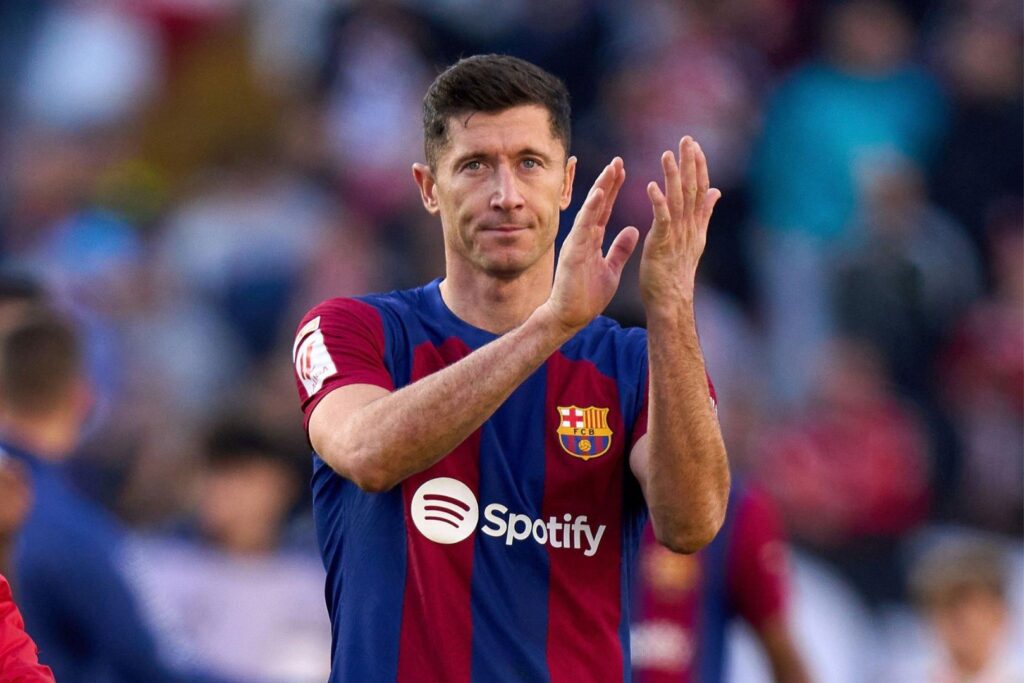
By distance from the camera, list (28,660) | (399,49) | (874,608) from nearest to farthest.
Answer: (28,660) < (874,608) < (399,49)

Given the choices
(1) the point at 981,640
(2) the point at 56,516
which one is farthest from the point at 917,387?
(2) the point at 56,516

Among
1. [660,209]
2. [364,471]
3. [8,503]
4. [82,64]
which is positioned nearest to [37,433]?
[8,503]

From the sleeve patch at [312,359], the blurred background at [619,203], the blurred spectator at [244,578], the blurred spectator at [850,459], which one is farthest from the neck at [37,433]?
the blurred spectator at [850,459]

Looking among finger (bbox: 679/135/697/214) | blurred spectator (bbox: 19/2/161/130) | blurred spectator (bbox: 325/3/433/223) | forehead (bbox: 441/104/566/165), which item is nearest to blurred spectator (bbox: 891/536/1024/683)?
forehead (bbox: 441/104/566/165)

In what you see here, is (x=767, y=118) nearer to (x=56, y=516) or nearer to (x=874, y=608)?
(x=874, y=608)

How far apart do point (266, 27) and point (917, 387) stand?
5258 mm

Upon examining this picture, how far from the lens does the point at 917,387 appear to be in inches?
434

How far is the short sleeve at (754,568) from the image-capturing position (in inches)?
258

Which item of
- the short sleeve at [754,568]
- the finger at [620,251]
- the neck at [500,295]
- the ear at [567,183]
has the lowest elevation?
the short sleeve at [754,568]

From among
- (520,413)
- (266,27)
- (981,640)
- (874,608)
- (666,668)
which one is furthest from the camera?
(266,27)

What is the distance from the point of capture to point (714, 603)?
6594mm

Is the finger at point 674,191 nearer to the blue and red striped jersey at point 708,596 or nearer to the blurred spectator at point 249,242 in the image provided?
the blue and red striped jersey at point 708,596

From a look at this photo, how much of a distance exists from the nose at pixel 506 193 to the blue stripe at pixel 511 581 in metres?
0.54

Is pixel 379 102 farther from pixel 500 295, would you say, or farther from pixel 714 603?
pixel 500 295
